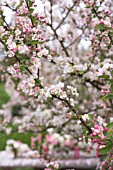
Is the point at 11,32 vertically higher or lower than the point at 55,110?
lower

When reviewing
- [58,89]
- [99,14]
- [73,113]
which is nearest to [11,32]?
[58,89]

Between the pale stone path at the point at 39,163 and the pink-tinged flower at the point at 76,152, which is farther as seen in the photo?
the pink-tinged flower at the point at 76,152

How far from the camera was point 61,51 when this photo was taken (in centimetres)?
321

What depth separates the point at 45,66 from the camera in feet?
16.6

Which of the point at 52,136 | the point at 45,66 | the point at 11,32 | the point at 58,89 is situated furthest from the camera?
the point at 52,136

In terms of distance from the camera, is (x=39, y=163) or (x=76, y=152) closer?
(x=39, y=163)

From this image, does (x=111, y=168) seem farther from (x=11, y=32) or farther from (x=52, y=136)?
(x=52, y=136)

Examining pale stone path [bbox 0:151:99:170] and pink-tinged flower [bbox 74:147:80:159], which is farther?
pink-tinged flower [bbox 74:147:80:159]

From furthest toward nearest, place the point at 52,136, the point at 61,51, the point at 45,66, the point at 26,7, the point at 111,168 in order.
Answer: the point at 52,136 → the point at 45,66 → the point at 61,51 → the point at 111,168 → the point at 26,7

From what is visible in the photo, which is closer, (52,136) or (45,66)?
(45,66)

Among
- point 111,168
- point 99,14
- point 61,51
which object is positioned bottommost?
point 111,168

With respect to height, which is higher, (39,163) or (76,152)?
(76,152)

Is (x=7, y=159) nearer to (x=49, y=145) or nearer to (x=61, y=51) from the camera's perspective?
(x=49, y=145)

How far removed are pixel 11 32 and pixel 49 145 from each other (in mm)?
3594
